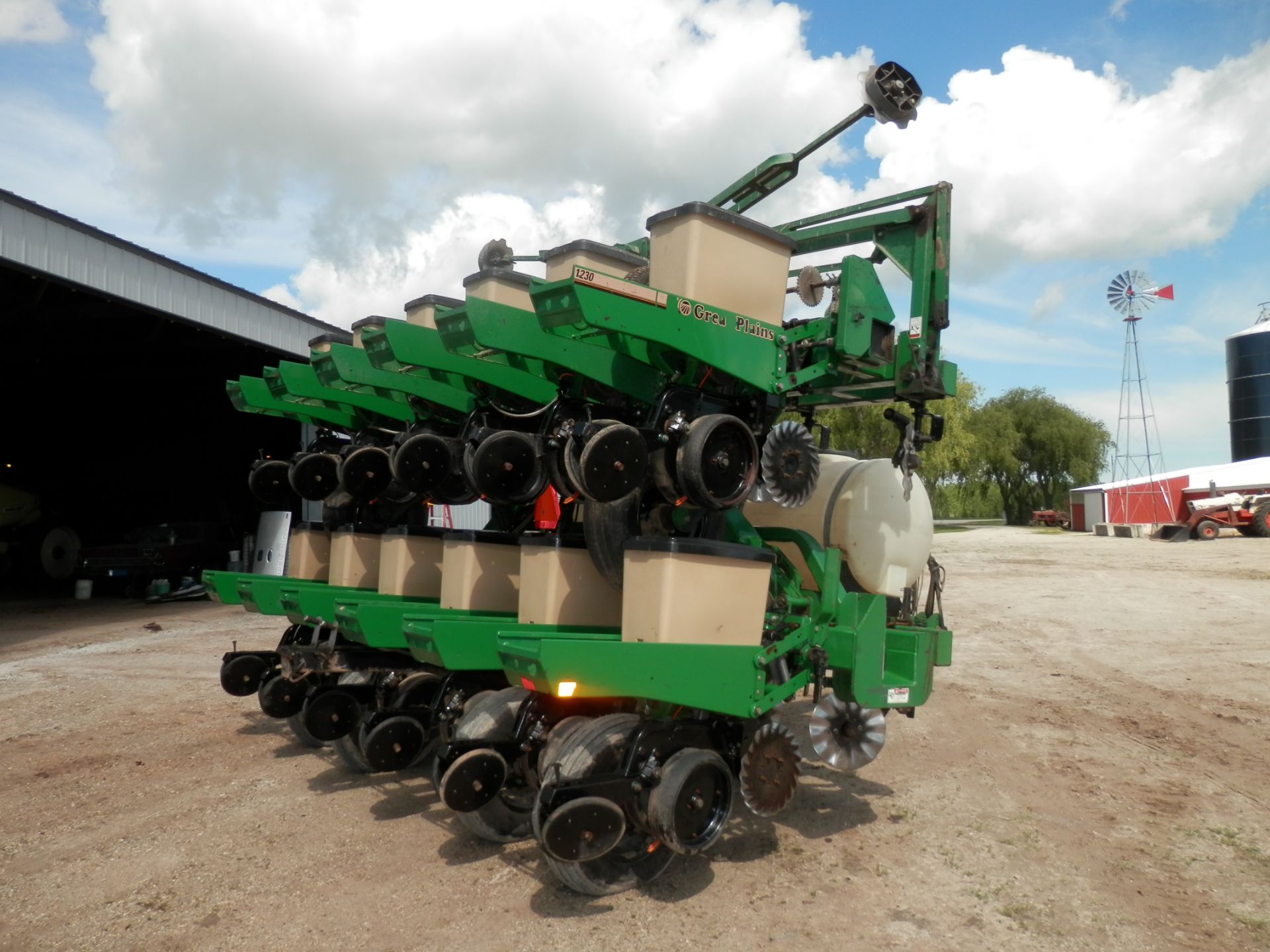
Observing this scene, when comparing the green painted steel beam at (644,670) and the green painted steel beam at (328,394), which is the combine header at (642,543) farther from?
the green painted steel beam at (328,394)

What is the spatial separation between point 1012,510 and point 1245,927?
54178 mm

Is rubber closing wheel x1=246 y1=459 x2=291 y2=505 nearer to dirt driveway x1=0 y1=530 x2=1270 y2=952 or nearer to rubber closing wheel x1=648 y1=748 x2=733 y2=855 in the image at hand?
dirt driveway x1=0 y1=530 x2=1270 y2=952

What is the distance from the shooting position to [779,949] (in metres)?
3.82

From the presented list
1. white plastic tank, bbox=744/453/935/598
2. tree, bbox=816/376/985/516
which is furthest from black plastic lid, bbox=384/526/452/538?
tree, bbox=816/376/985/516

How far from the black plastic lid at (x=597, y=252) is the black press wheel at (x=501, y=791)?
2333mm

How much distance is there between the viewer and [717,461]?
4.27 m

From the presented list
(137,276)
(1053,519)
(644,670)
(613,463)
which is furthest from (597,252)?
(1053,519)

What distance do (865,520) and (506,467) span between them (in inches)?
84.0

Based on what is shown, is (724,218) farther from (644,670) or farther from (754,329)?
(644,670)

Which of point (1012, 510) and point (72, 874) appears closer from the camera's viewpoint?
point (72, 874)

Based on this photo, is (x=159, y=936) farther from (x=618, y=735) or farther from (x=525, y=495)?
(x=525, y=495)

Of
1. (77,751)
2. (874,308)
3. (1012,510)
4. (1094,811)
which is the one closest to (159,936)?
(77,751)

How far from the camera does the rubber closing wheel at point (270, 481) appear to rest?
7.19 m

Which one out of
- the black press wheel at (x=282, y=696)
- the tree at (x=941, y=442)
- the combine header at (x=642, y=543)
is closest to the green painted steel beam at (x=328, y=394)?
the combine header at (x=642, y=543)
